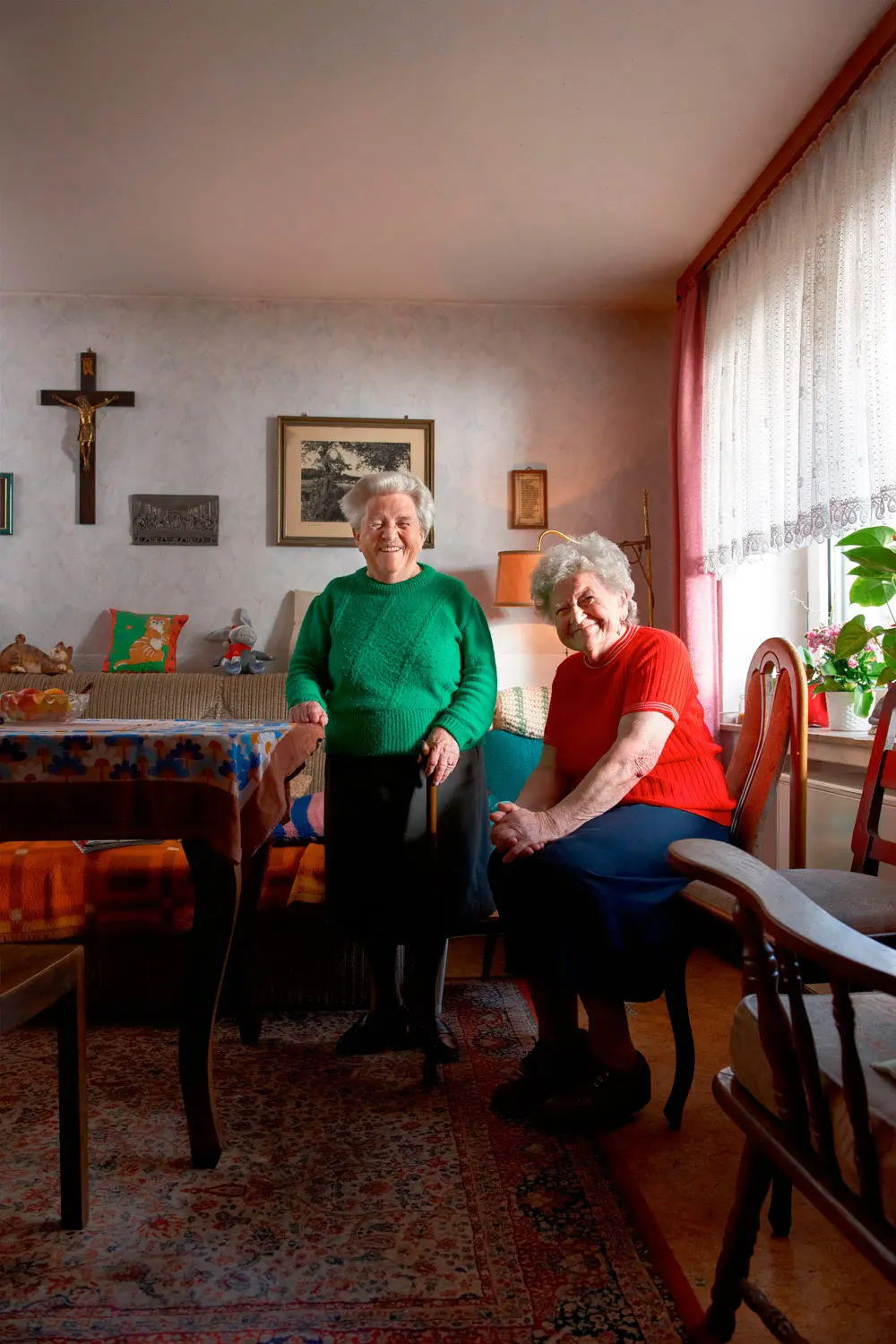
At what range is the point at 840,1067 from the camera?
925 millimetres

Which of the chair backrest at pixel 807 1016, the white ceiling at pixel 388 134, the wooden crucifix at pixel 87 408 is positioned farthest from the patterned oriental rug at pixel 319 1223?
the wooden crucifix at pixel 87 408

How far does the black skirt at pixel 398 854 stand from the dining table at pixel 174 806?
16.3 inches

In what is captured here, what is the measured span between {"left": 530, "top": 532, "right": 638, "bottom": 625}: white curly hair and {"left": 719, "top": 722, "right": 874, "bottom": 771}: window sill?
2.71ft

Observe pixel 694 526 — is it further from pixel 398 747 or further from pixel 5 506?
pixel 5 506

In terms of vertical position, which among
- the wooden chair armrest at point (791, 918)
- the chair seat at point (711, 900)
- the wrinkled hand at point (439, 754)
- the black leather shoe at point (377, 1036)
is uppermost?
the wrinkled hand at point (439, 754)

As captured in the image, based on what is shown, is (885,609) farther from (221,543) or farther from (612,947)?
(221,543)

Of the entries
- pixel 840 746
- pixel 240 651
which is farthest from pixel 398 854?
pixel 240 651

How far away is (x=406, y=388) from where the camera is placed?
14.3 ft

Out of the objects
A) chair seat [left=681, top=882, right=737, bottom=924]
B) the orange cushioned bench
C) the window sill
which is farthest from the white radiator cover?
the orange cushioned bench

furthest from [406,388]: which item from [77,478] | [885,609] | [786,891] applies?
[786,891]

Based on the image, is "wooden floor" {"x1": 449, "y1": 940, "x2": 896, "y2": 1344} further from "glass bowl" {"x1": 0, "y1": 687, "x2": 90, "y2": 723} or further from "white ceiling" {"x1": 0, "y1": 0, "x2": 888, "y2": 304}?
"white ceiling" {"x1": 0, "y1": 0, "x2": 888, "y2": 304}

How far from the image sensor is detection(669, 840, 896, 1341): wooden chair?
824mm

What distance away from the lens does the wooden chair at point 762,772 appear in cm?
182

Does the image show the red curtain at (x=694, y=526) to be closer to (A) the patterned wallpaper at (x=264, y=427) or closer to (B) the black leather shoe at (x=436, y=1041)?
(A) the patterned wallpaper at (x=264, y=427)
